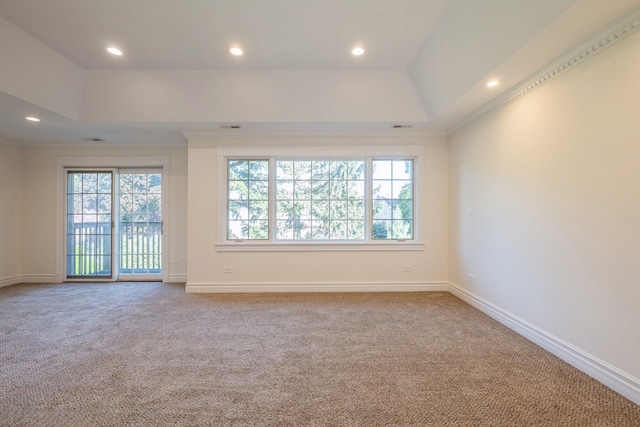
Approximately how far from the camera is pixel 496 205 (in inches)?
119

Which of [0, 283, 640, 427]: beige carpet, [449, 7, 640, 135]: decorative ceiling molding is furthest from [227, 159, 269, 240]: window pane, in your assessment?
[449, 7, 640, 135]: decorative ceiling molding

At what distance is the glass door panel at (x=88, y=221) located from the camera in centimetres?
476

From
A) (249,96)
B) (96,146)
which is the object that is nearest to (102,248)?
(96,146)

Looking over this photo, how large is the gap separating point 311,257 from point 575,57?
350 centimetres

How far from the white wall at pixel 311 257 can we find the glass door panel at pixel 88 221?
6.55 feet

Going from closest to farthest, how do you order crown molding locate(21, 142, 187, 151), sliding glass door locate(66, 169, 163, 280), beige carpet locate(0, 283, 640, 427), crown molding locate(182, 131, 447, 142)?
beige carpet locate(0, 283, 640, 427) < crown molding locate(182, 131, 447, 142) < crown molding locate(21, 142, 187, 151) < sliding glass door locate(66, 169, 163, 280)

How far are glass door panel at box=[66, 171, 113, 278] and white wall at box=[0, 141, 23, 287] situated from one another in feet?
2.51

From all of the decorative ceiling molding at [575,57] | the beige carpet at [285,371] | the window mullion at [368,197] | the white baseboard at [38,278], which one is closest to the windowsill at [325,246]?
the window mullion at [368,197]

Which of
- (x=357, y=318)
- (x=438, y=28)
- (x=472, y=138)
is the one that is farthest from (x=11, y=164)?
(x=472, y=138)

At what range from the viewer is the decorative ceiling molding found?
1.71 m

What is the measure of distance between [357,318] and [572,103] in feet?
9.11

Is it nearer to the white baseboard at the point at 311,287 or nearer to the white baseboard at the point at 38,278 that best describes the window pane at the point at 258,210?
the white baseboard at the point at 311,287

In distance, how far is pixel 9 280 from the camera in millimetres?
4488

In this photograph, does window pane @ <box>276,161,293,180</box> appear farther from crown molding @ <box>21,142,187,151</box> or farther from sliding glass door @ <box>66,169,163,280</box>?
sliding glass door @ <box>66,169,163,280</box>
